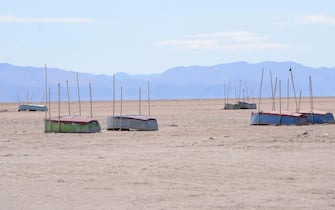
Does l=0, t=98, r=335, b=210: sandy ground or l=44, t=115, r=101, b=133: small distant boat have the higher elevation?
l=44, t=115, r=101, b=133: small distant boat

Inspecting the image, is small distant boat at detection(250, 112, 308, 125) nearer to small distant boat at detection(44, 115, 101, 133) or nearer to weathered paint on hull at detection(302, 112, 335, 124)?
weathered paint on hull at detection(302, 112, 335, 124)

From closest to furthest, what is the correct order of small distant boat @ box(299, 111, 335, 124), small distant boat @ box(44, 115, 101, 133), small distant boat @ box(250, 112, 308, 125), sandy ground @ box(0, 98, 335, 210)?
sandy ground @ box(0, 98, 335, 210) → small distant boat @ box(44, 115, 101, 133) → small distant boat @ box(250, 112, 308, 125) → small distant boat @ box(299, 111, 335, 124)

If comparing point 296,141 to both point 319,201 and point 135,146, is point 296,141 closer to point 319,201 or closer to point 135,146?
point 135,146

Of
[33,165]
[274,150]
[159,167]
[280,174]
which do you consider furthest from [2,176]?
[274,150]

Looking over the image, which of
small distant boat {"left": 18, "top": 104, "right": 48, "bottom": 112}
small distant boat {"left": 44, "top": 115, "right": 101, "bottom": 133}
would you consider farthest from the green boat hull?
small distant boat {"left": 18, "top": 104, "right": 48, "bottom": 112}

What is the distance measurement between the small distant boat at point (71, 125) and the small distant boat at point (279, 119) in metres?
6.55

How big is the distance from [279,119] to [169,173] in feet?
52.3

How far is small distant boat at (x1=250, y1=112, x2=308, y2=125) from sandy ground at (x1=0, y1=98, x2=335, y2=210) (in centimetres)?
622

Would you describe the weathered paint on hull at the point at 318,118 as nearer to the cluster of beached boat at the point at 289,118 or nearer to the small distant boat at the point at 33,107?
the cluster of beached boat at the point at 289,118

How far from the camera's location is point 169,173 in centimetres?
1283

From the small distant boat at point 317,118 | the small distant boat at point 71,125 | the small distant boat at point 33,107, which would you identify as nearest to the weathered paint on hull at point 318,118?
the small distant boat at point 317,118

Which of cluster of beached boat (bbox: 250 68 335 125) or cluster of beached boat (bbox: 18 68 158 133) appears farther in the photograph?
cluster of beached boat (bbox: 250 68 335 125)

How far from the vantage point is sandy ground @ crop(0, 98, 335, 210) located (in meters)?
9.88

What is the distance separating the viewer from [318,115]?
95.6ft
